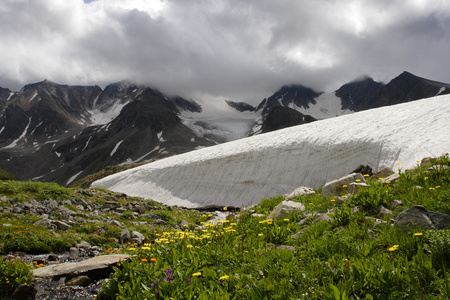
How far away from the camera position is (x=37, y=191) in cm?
1605

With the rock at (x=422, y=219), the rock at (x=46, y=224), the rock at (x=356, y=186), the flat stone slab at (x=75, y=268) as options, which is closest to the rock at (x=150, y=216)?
the rock at (x=46, y=224)

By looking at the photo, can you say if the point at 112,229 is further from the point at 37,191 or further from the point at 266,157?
the point at 266,157

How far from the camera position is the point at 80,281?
6.00m

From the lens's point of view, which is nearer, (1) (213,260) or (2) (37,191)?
(1) (213,260)

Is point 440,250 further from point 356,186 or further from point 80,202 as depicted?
point 80,202

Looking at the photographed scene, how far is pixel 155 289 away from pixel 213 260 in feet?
4.55

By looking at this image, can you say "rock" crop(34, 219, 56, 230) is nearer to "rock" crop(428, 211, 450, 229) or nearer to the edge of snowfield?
the edge of snowfield

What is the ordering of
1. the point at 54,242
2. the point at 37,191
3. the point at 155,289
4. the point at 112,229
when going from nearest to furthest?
1. the point at 155,289
2. the point at 54,242
3. the point at 112,229
4. the point at 37,191

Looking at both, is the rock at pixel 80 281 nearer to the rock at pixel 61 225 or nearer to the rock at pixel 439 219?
the rock at pixel 61 225

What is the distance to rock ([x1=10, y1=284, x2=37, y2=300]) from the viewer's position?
5.42 meters

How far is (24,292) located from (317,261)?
5.48m

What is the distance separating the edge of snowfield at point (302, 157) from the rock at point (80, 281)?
428 inches

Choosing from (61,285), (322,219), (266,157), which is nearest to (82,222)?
(61,285)

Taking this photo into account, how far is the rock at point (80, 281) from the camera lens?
236 inches
